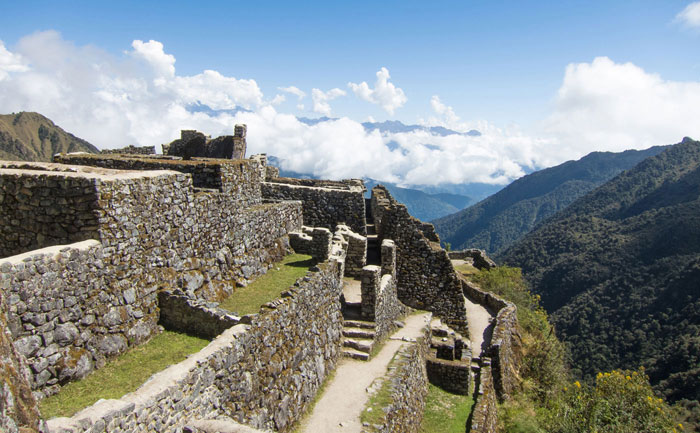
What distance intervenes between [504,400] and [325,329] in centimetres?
→ 926

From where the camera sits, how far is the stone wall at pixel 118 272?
273 inches

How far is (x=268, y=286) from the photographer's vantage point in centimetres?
1321

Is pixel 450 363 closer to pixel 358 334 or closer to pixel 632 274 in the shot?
pixel 358 334

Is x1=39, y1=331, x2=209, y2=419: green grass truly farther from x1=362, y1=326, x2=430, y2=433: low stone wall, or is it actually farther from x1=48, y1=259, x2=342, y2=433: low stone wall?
x1=362, y1=326, x2=430, y2=433: low stone wall

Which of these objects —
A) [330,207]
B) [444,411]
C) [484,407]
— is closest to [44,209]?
[444,411]

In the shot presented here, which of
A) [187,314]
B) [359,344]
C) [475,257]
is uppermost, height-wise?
[187,314]

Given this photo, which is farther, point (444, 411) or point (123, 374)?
point (444, 411)

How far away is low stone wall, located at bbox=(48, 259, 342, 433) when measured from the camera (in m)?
5.76

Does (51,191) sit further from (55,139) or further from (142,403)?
(55,139)

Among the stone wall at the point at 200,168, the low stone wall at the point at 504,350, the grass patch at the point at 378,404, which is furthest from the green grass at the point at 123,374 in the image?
the low stone wall at the point at 504,350

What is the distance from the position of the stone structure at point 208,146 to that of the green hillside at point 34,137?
149 metres

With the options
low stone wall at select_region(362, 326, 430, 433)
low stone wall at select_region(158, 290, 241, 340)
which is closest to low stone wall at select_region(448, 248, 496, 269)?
low stone wall at select_region(362, 326, 430, 433)

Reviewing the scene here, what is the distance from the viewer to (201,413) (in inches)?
272

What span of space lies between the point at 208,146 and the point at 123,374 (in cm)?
1722
